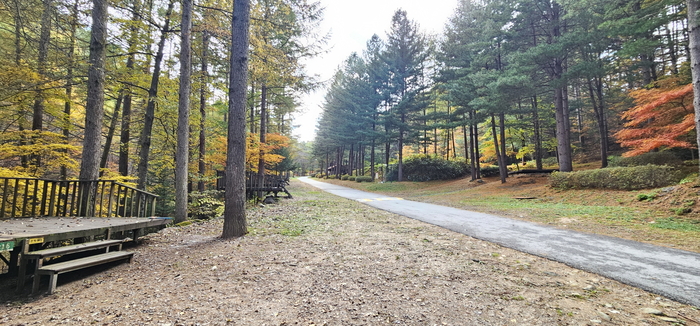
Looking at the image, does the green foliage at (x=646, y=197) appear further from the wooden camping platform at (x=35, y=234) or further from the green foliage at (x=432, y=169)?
the green foliage at (x=432, y=169)

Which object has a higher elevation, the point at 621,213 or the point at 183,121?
the point at 183,121

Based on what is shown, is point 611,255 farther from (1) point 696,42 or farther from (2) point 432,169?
(2) point 432,169

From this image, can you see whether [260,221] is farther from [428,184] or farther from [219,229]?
[428,184]

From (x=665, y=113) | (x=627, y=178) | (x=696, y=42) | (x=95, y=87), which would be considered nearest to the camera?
(x=95, y=87)

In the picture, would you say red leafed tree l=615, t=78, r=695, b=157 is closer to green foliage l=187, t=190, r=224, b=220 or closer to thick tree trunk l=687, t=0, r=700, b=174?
thick tree trunk l=687, t=0, r=700, b=174

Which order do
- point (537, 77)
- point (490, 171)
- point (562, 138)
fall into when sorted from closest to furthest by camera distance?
point (562, 138) < point (537, 77) < point (490, 171)

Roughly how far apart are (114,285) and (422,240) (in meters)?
4.49

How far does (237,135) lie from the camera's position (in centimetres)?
544

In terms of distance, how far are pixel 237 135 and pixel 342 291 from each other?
13.0ft

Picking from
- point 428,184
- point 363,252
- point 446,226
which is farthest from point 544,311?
point 428,184

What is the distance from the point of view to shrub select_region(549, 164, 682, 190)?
8617mm

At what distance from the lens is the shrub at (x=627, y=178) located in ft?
28.3

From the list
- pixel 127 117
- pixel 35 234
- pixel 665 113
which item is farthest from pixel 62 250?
pixel 665 113

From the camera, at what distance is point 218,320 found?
7.47ft
